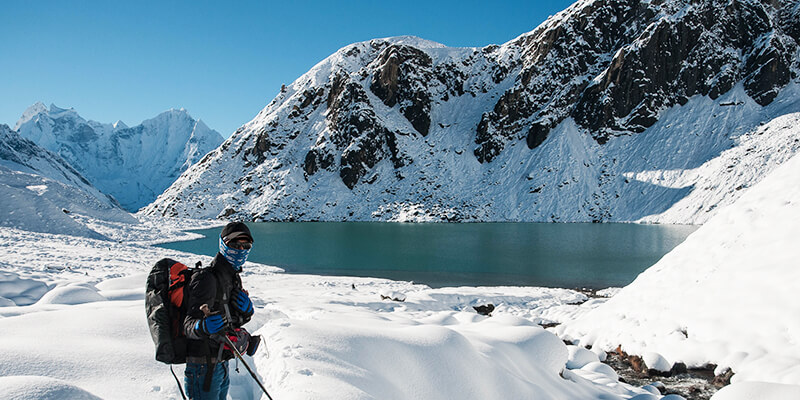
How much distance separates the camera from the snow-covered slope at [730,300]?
823 centimetres

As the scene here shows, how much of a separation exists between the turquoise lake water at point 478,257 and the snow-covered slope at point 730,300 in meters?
13.2

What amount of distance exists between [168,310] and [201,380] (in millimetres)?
777

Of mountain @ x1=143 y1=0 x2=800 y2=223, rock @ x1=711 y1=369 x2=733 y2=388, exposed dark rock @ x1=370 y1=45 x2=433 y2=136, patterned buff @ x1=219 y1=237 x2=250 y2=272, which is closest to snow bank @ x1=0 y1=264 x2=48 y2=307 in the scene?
patterned buff @ x1=219 y1=237 x2=250 y2=272

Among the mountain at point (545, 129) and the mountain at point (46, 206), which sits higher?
the mountain at point (545, 129)

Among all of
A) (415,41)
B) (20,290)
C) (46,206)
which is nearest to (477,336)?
(20,290)

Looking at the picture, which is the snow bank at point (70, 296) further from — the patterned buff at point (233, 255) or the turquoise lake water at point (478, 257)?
the turquoise lake water at point (478, 257)

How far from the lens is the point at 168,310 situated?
3420mm

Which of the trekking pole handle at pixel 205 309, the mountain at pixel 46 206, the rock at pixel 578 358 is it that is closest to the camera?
the trekking pole handle at pixel 205 309

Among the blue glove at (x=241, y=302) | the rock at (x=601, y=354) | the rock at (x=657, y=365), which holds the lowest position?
the rock at (x=601, y=354)

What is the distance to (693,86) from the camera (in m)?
89.1

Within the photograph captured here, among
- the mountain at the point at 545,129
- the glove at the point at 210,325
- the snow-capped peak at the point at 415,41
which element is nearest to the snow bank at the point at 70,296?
the glove at the point at 210,325

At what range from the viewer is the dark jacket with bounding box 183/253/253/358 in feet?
11.0

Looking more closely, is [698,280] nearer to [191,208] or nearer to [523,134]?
[523,134]

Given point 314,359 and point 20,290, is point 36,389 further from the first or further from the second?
point 20,290
